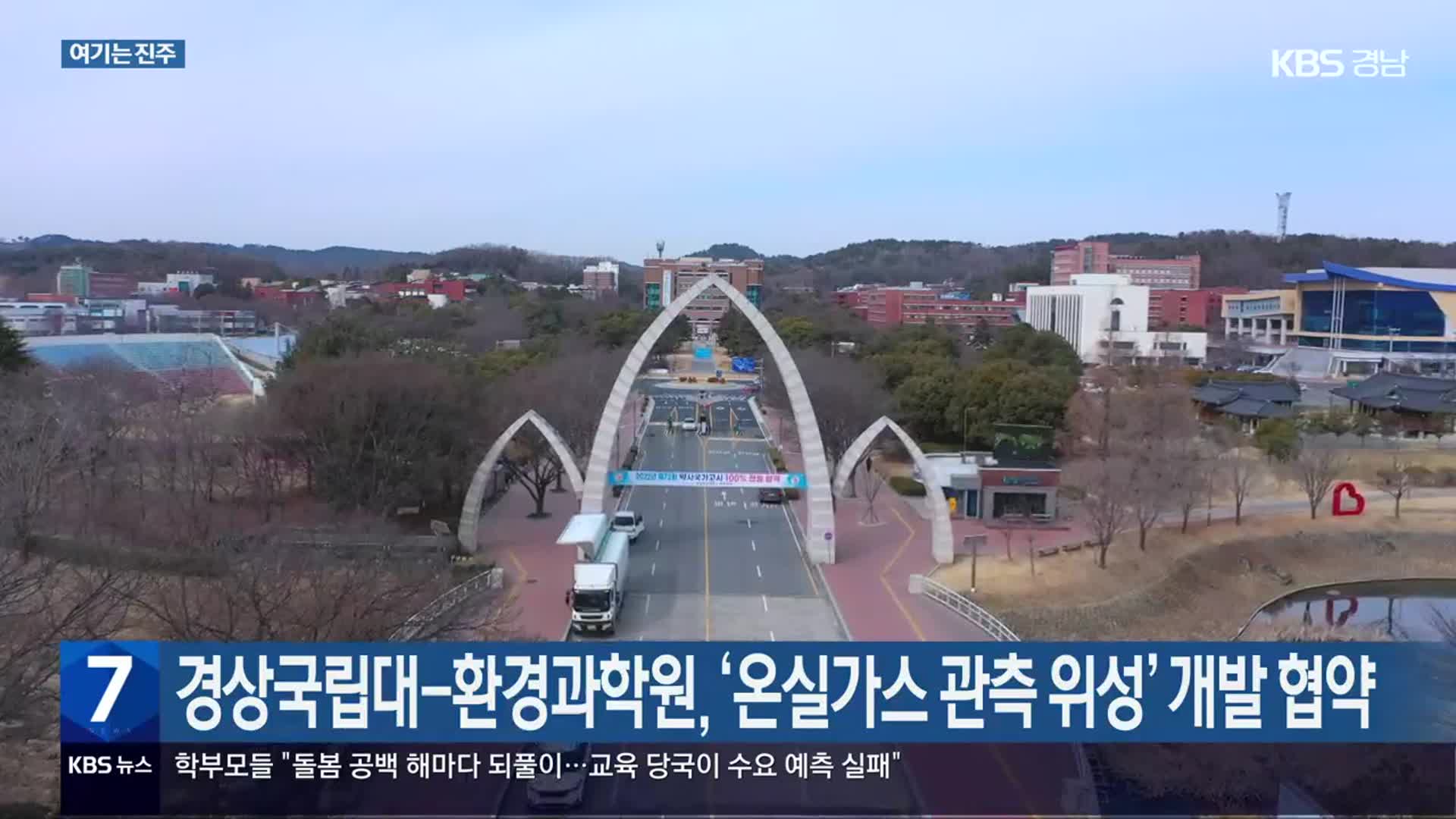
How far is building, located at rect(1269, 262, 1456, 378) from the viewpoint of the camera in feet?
159

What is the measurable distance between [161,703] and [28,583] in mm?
3828

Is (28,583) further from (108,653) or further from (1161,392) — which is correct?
(1161,392)

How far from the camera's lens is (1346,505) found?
872 inches

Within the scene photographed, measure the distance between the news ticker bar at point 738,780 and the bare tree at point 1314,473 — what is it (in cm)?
1271

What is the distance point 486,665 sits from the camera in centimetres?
740

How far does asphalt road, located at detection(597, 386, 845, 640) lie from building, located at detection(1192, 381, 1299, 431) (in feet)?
49.2

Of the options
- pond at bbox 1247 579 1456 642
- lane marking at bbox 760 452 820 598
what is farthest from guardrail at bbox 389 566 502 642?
pond at bbox 1247 579 1456 642

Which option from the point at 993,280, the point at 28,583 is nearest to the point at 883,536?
the point at 28,583

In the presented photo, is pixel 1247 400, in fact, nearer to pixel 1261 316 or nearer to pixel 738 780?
pixel 1261 316

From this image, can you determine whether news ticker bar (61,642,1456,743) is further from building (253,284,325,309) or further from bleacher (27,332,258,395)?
building (253,284,325,309)

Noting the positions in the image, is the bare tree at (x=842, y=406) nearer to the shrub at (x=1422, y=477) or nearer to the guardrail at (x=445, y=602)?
the guardrail at (x=445, y=602)

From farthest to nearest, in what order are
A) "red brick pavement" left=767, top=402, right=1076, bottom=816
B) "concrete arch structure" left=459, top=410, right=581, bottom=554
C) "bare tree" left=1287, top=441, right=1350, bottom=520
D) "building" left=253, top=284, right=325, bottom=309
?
"building" left=253, top=284, right=325, bottom=309, "bare tree" left=1287, top=441, right=1350, bottom=520, "concrete arch structure" left=459, top=410, right=581, bottom=554, "red brick pavement" left=767, top=402, right=1076, bottom=816

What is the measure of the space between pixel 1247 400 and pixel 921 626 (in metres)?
24.2

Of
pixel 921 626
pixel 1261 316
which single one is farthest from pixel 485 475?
pixel 1261 316
